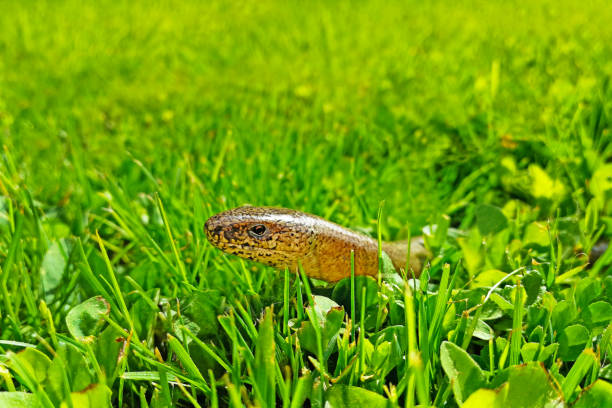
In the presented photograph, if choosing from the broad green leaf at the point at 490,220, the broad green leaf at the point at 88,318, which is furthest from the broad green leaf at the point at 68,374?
the broad green leaf at the point at 490,220

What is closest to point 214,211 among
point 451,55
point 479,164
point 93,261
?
point 93,261

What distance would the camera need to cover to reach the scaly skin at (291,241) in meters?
2.06

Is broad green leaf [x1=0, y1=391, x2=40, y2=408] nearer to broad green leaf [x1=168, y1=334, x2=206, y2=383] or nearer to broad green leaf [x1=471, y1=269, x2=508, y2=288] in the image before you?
broad green leaf [x1=168, y1=334, x2=206, y2=383]

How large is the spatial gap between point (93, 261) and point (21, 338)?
37cm

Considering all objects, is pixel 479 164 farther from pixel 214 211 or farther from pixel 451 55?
pixel 451 55

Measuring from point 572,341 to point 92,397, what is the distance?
1358 millimetres

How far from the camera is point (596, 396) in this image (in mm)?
1438

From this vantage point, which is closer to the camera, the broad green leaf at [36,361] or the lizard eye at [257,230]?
the broad green leaf at [36,361]

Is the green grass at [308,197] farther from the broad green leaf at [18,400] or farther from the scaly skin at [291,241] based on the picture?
the scaly skin at [291,241]

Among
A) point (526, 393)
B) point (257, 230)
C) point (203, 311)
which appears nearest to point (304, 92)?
point (257, 230)

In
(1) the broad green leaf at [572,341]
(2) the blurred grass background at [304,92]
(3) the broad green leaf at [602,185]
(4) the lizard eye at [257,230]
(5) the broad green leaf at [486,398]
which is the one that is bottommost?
(1) the broad green leaf at [572,341]

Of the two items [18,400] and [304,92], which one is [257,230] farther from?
[304,92]

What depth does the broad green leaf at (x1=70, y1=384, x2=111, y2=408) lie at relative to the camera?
1443 mm

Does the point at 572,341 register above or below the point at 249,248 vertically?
below
